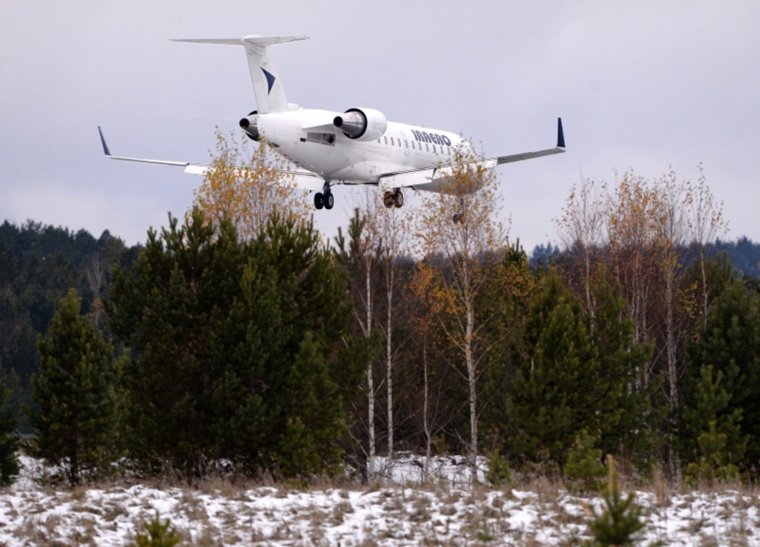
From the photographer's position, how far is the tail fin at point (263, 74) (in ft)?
175

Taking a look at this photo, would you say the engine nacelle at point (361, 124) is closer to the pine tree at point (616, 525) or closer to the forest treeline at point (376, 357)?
the forest treeline at point (376, 357)

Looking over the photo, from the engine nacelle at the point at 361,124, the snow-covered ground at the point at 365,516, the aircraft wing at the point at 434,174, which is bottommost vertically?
the snow-covered ground at the point at 365,516

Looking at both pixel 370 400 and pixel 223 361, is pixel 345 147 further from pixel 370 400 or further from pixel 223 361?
pixel 223 361

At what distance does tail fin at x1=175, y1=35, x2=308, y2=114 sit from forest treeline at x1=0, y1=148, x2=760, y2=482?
5820 millimetres

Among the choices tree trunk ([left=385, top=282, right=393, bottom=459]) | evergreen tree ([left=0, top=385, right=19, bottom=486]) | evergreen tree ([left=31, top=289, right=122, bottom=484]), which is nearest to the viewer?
evergreen tree ([left=31, top=289, right=122, bottom=484])

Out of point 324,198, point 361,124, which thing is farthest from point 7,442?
point 361,124

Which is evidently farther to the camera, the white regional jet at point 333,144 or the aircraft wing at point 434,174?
the aircraft wing at point 434,174

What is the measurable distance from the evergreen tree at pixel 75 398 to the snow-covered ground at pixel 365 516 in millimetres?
18129

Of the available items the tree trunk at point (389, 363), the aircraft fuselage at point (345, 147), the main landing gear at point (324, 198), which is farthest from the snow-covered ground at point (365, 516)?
the main landing gear at point (324, 198)

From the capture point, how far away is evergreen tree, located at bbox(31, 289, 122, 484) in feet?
126

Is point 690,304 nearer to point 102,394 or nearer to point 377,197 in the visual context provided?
point 377,197

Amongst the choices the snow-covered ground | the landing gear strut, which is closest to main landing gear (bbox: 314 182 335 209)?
the landing gear strut

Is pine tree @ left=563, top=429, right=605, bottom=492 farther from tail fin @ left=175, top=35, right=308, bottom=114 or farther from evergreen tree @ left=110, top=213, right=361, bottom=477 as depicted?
tail fin @ left=175, top=35, right=308, bottom=114

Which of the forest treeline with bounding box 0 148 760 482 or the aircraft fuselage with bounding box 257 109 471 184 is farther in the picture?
the aircraft fuselage with bounding box 257 109 471 184
